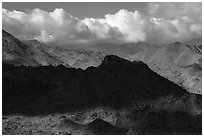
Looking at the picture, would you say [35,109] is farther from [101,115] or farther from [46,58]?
[46,58]

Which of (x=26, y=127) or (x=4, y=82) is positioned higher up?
Result: (x=4, y=82)

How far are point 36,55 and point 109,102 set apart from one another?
105 m

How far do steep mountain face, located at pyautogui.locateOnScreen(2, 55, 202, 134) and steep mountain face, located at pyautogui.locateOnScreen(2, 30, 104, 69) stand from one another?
64.5m

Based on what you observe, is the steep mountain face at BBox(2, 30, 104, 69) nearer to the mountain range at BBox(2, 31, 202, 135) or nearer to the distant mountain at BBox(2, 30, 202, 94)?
the distant mountain at BBox(2, 30, 202, 94)

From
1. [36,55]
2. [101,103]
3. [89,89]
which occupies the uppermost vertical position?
[36,55]

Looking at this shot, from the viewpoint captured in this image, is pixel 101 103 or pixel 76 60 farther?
pixel 76 60

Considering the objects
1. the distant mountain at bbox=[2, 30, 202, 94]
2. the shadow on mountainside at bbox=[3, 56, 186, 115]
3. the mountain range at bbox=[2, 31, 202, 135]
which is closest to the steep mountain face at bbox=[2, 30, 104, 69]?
the distant mountain at bbox=[2, 30, 202, 94]

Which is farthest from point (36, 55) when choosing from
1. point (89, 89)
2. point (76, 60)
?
point (89, 89)

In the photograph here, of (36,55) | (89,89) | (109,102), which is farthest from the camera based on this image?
(36,55)

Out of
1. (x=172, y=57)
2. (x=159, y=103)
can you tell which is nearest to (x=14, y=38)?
(x=172, y=57)

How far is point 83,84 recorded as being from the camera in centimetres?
5722

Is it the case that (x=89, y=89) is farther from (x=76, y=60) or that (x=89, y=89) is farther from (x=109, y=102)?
(x=76, y=60)

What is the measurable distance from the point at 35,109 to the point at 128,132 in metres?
15.8

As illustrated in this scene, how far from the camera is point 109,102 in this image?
51.4 meters
